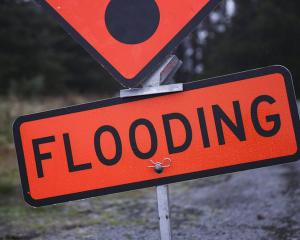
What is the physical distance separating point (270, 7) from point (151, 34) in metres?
20.1

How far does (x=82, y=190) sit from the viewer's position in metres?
2.08

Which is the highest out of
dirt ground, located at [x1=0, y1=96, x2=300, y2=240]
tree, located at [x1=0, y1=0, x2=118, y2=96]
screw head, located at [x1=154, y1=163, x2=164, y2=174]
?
tree, located at [x1=0, y1=0, x2=118, y2=96]

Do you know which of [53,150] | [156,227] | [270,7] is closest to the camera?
[53,150]

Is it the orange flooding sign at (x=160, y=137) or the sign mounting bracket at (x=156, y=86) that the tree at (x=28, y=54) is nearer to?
the orange flooding sign at (x=160, y=137)

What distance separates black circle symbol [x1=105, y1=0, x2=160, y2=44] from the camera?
1999mm

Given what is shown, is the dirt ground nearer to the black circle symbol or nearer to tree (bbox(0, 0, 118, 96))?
the black circle symbol

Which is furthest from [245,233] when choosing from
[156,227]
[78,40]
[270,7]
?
[270,7]

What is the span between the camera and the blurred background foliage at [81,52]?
20.8 meters

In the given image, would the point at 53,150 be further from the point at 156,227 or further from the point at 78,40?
the point at 156,227

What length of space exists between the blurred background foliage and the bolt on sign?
57.9 ft

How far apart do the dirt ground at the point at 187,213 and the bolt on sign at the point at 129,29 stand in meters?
2.93

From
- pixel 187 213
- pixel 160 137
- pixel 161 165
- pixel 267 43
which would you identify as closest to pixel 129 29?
pixel 160 137

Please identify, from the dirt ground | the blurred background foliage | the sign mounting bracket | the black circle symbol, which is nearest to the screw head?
the sign mounting bracket

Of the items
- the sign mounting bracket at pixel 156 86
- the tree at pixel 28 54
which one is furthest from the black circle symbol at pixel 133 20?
the tree at pixel 28 54
